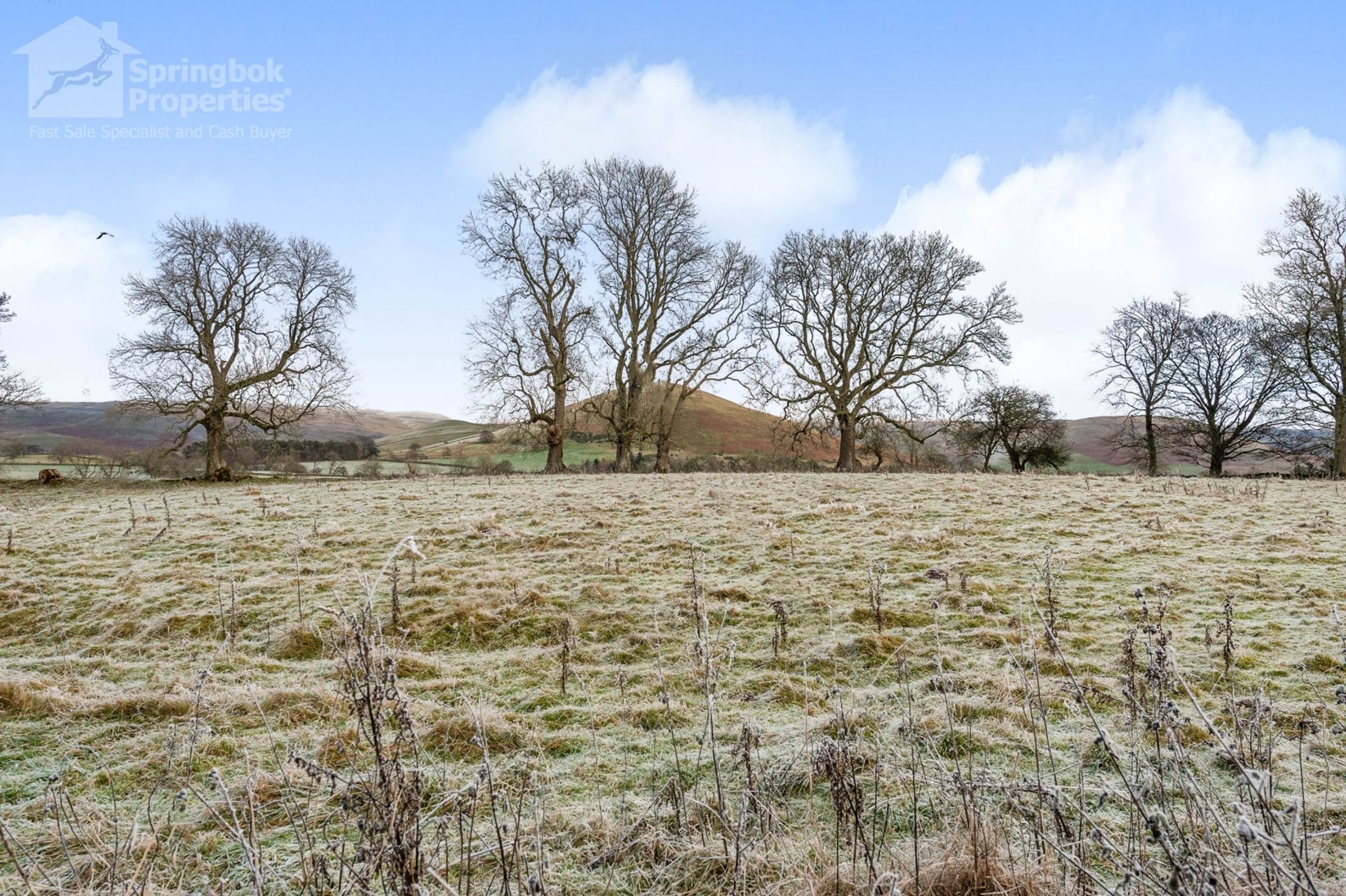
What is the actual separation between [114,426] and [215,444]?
3.69 m

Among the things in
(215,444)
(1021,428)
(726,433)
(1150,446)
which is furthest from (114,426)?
(1150,446)

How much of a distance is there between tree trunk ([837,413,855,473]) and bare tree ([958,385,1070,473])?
9.23m

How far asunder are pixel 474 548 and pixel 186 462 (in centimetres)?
2366

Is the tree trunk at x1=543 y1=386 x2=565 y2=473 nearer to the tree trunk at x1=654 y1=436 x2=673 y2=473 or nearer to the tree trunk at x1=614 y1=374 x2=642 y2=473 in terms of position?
the tree trunk at x1=614 y1=374 x2=642 y2=473

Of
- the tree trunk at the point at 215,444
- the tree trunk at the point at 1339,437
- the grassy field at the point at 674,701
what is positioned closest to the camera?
the grassy field at the point at 674,701

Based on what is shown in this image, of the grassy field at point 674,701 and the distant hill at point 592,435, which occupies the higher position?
the distant hill at point 592,435

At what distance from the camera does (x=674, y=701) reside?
4.65 meters

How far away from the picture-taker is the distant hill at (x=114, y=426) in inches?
977

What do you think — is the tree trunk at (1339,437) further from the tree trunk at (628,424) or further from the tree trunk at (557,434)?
the tree trunk at (557,434)

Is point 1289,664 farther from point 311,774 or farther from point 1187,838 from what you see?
point 311,774

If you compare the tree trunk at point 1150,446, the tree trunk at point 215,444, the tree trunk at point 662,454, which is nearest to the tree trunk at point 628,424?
the tree trunk at point 662,454

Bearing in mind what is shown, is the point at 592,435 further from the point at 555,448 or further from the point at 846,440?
the point at 846,440

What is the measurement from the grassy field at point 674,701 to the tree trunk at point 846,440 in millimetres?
16474

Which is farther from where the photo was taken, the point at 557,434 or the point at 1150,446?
the point at 1150,446
